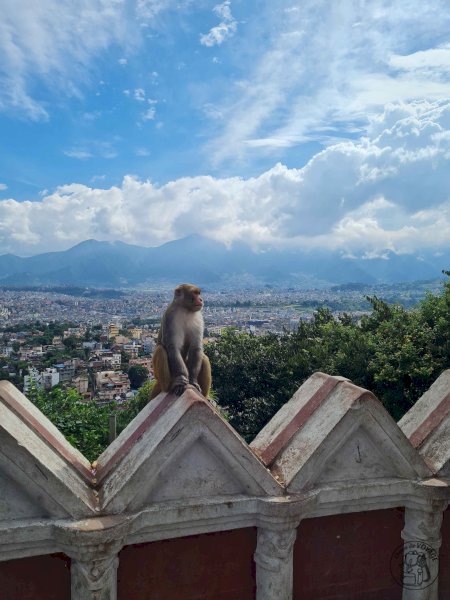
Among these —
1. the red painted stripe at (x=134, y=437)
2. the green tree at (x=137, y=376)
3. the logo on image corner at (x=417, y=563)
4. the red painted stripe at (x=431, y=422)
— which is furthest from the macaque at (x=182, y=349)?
the green tree at (x=137, y=376)

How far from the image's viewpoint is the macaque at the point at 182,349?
16.6ft

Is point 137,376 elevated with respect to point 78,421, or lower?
lower

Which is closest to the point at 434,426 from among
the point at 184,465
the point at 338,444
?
the point at 338,444

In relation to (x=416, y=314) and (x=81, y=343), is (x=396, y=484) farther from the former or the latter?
(x=81, y=343)

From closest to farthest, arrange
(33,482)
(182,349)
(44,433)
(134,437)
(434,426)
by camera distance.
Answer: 1. (33,482)
2. (44,433)
3. (134,437)
4. (434,426)
5. (182,349)

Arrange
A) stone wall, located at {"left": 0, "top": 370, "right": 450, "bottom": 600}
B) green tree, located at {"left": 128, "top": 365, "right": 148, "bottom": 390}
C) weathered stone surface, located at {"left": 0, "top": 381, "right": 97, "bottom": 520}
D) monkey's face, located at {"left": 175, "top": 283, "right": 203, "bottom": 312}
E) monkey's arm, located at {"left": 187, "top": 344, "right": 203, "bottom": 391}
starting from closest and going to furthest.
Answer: weathered stone surface, located at {"left": 0, "top": 381, "right": 97, "bottom": 520} → stone wall, located at {"left": 0, "top": 370, "right": 450, "bottom": 600} → monkey's arm, located at {"left": 187, "top": 344, "right": 203, "bottom": 391} → monkey's face, located at {"left": 175, "top": 283, "right": 203, "bottom": 312} → green tree, located at {"left": 128, "top": 365, "right": 148, "bottom": 390}

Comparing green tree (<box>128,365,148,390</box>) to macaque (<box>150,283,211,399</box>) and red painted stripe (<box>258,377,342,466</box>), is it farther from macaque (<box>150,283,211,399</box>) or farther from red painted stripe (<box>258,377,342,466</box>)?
red painted stripe (<box>258,377,342,466</box>)

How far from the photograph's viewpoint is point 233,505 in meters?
4.21

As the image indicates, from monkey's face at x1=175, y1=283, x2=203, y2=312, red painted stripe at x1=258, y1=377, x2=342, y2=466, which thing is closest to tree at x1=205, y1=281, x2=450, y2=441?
monkey's face at x1=175, y1=283, x2=203, y2=312

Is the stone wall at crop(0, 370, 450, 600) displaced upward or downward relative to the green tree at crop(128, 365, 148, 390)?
upward

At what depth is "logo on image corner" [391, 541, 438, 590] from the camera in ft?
16.3

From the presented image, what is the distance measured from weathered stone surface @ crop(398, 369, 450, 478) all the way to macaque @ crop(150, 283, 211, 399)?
2.17 meters

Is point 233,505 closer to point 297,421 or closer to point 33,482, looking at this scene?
point 297,421

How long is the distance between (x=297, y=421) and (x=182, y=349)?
4.80 ft
